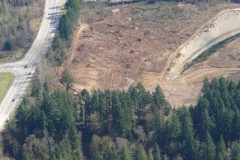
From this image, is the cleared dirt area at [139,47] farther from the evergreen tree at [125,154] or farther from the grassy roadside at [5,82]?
the evergreen tree at [125,154]

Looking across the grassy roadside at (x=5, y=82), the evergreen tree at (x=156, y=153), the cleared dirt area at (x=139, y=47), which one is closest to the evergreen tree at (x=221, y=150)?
the evergreen tree at (x=156, y=153)

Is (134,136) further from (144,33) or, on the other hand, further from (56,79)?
(144,33)

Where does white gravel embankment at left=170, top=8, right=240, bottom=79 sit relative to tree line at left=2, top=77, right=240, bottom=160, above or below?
above

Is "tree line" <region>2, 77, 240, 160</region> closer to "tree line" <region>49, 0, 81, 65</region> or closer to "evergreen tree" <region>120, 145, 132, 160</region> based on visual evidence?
"evergreen tree" <region>120, 145, 132, 160</region>

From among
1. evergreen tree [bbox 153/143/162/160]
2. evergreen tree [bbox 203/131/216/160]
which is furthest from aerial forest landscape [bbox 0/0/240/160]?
evergreen tree [bbox 153/143/162/160]

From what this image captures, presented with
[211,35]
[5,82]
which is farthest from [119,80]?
[211,35]

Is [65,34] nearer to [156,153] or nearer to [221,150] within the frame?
[156,153]
